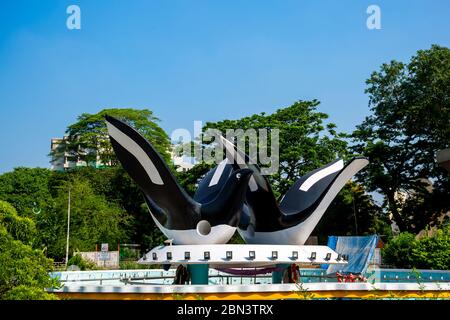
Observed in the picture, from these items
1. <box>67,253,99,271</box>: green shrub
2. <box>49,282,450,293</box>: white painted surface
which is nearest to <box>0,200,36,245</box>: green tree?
<box>49,282,450,293</box>: white painted surface

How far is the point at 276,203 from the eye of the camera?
825 inches

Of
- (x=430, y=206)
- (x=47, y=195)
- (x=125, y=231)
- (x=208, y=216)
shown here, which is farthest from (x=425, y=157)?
(x=47, y=195)

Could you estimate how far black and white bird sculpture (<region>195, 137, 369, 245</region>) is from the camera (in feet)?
68.4

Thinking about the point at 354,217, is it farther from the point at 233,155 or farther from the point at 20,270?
the point at 20,270

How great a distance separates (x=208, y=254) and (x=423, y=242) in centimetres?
1864

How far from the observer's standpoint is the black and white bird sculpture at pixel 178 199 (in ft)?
60.0

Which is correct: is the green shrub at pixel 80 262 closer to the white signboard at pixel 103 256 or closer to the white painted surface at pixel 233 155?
the white signboard at pixel 103 256

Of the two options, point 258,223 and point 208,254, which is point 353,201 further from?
point 208,254

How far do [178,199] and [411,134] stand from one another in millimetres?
30022

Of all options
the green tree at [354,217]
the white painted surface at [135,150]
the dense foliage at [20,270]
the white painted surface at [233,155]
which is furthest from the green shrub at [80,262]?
the dense foliage at [20,270]

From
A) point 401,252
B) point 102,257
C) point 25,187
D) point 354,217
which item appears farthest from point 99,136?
point 401,252

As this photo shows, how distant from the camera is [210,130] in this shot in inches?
1702

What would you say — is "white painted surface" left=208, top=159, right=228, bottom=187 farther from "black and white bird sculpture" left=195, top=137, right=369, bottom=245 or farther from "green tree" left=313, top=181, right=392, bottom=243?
"green tree" left=313, top=181, right=392, bottom=243

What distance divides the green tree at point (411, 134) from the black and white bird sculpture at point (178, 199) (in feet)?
85.2
